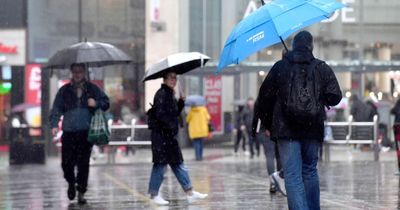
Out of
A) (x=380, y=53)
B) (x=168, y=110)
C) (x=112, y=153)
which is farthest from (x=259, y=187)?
(x=380, y=53)

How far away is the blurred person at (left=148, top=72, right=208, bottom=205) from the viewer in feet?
34.2

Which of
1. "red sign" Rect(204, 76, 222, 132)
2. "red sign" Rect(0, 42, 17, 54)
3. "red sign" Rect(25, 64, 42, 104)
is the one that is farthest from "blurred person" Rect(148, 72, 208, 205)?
"red sign" Rect(0, 42, 17, 54)

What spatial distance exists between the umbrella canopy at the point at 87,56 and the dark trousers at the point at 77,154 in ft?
3.38

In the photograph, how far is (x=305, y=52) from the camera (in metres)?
7.34

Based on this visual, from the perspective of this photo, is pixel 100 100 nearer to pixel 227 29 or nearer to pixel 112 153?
pixel 112 153

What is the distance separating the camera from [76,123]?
10.6 m

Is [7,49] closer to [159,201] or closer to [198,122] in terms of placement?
[198,122]

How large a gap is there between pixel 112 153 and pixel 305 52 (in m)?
13.2

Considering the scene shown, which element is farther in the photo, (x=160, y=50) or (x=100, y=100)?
(x=160, y=50)

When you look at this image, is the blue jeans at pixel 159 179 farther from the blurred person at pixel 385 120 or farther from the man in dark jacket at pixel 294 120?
the blurred person at pixel 385 120

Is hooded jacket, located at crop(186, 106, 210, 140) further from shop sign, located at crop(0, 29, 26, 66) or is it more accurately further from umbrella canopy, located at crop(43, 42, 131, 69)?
umbrella canopy, located at crop(43, 42, 131, 69)

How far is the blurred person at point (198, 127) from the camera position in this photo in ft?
67.9

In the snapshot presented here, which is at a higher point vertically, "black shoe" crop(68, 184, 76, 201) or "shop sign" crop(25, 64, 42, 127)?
"shop sign" crop(25, 64, 42, 127)

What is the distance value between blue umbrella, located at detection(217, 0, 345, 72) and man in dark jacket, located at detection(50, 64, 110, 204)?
11.0 feet
